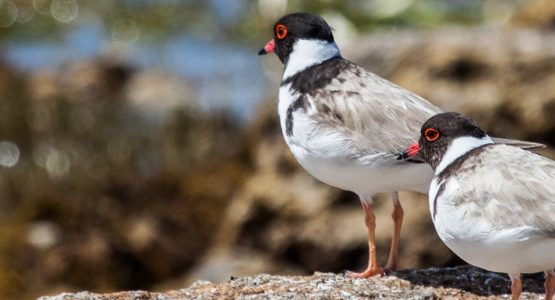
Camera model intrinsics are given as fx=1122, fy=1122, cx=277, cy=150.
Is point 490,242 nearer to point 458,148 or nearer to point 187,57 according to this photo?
point 458,148

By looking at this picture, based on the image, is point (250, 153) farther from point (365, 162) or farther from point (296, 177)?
point (365, 162)

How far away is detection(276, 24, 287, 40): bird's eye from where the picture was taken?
1026cm

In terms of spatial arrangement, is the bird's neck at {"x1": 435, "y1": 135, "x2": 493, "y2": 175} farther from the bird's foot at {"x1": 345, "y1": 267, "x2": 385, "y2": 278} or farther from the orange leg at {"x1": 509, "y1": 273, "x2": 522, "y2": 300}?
the bird's foot at {"x1": 345, "y1": 267, "x2": 385, "y2": 278}

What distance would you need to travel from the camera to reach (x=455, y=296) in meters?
8.48

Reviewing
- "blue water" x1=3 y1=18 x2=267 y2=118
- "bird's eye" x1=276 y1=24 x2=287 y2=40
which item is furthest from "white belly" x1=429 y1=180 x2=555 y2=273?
"blue water" x1=3 y1=18 x2=267 y2=118

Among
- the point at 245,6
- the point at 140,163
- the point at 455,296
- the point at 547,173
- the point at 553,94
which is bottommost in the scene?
the point at 455,296

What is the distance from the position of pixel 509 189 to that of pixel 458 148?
2.47 feet

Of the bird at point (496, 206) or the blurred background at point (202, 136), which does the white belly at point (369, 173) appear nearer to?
the bird at point (496, 206)

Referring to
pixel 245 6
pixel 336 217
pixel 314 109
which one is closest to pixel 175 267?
pixel 336 217

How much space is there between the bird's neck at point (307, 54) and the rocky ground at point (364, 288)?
1.97 meters

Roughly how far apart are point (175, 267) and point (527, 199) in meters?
8.55

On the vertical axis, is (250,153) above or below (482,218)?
above

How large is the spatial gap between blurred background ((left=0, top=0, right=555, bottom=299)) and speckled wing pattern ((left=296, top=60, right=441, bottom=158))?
145 inches

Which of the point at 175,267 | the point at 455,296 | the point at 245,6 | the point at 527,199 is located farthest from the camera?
the point at 245,6
